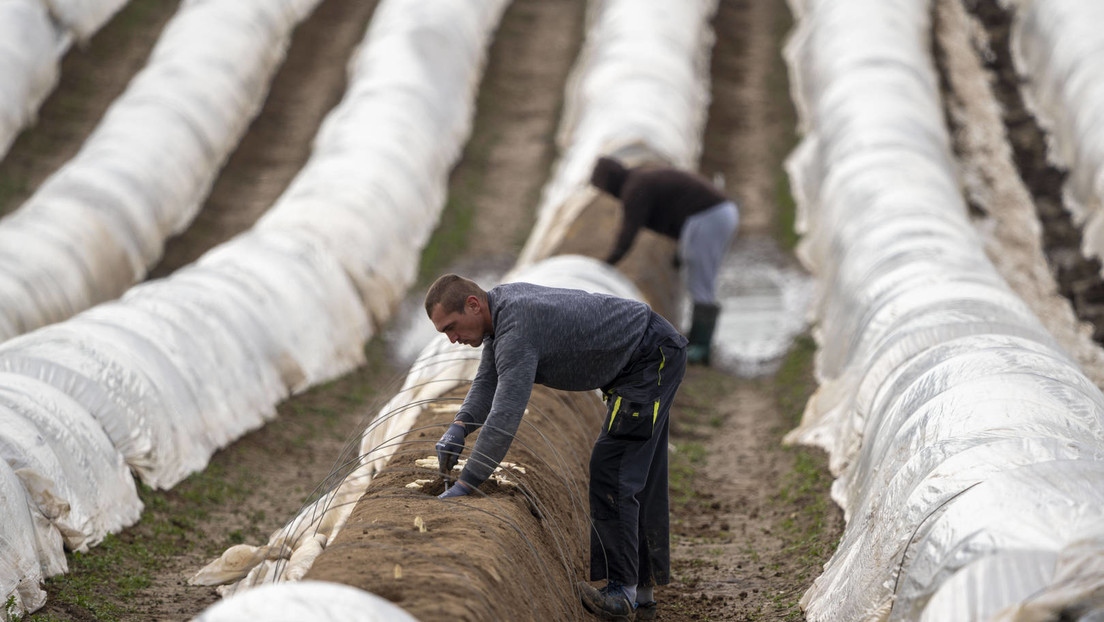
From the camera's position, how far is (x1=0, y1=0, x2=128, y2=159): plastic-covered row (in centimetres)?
1644

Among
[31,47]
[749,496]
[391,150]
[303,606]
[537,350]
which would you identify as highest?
[303,606]

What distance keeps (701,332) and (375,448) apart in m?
5.91

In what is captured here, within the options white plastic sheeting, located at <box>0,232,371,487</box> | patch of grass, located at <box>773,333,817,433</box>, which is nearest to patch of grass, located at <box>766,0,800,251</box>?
patch of grass, located at <box>773,333,817,433</box>

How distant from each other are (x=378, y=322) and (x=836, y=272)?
5.26 meters

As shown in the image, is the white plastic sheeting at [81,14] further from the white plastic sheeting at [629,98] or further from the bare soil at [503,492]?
the white plastic sheeting at [629,98]

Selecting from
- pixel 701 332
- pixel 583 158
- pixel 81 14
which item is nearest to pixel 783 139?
pixel 583 158

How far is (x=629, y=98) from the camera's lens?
1543 cm

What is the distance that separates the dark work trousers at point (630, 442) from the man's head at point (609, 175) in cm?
516

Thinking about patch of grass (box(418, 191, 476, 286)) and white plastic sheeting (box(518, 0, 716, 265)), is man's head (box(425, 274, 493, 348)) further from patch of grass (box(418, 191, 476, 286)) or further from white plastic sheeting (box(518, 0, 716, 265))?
patch of grass (box(418, 191, 476, 286))

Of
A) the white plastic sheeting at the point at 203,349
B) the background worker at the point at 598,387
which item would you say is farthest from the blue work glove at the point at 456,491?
the white plastic sheeting at the point at 203,349

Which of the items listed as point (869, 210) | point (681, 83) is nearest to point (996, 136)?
point (681, 83)

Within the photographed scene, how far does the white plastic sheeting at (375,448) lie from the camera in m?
5.32

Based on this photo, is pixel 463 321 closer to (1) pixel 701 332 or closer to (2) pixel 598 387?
(2) pixel 598 387

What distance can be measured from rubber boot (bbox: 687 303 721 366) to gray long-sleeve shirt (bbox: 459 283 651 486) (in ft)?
18.2
